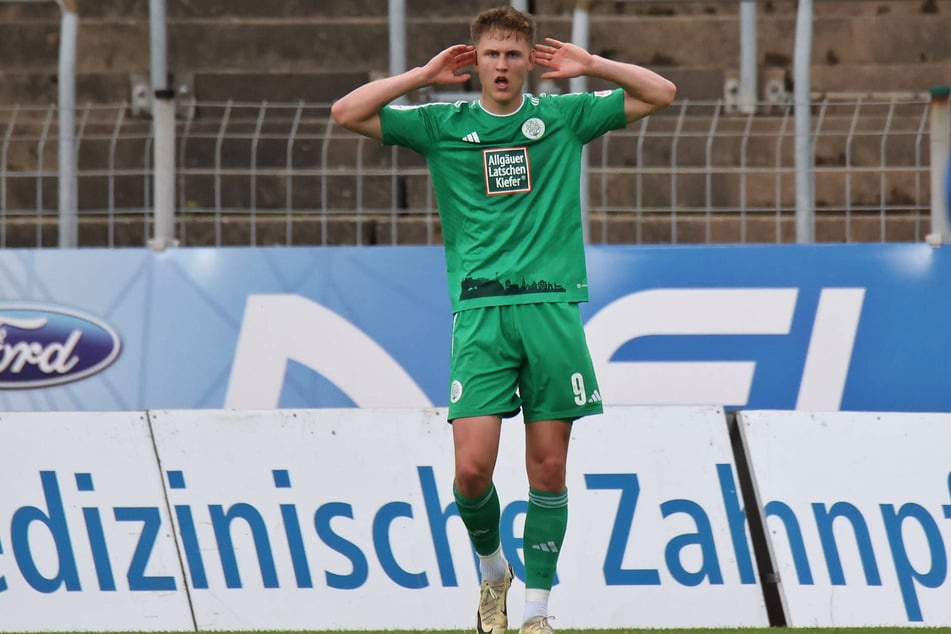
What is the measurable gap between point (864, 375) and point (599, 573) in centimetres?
257

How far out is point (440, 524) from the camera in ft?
20.3

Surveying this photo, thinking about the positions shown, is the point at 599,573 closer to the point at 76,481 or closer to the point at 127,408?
the point at 76,481

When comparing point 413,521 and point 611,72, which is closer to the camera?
point 611,72

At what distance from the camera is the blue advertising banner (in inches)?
316

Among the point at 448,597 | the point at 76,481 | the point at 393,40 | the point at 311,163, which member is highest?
the point at 393,40

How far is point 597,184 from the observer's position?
9.09m

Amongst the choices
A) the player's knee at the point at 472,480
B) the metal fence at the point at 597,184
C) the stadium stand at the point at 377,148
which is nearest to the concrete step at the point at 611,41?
the stadium stand at the point at 377,148

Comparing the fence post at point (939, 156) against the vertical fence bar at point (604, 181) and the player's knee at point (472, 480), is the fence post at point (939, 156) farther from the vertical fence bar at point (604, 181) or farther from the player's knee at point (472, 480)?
the player's knee at point (472, 480)

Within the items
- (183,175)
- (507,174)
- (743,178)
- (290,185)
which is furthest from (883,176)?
(507,174)

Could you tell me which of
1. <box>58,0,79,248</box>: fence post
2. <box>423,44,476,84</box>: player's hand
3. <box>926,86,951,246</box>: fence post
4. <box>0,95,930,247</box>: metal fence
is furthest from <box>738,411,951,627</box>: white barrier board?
<box>58,0,79,248</box>: fence post

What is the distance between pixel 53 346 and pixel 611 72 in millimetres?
4407

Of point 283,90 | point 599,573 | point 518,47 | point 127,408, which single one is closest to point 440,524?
point 599,573

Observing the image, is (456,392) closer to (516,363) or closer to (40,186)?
(516,363)

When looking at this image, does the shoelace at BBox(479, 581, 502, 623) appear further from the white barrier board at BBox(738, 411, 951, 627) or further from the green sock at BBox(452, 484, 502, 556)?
the white barrier board at BBox(738, 411, 951, 627)
